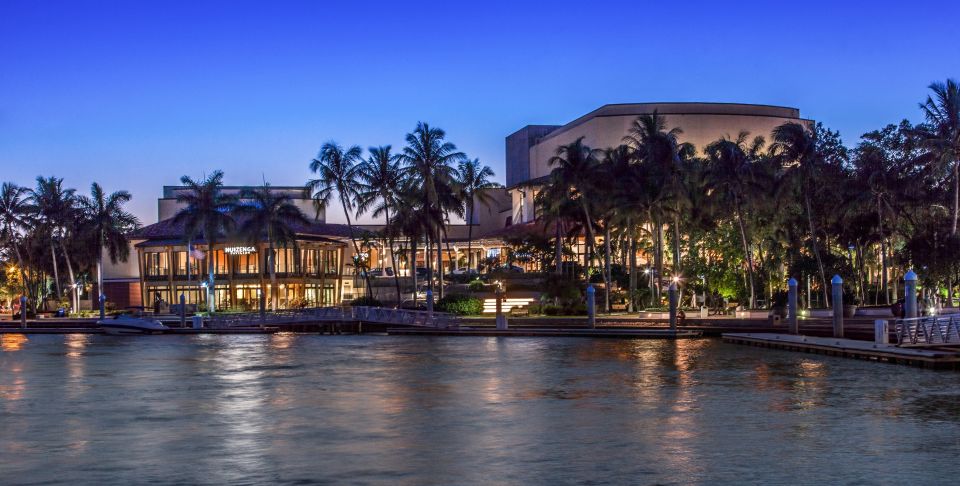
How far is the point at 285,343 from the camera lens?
207 ft

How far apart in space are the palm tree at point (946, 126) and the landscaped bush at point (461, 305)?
31.7 meters

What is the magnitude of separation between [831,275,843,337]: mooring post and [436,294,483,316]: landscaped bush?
3206 centimetres

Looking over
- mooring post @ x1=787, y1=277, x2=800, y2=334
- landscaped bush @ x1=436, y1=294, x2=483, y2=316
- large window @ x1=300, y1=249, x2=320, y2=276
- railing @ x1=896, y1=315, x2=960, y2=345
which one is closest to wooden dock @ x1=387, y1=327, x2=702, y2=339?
mooring post @ x1=787, y1=277, x2=800, y2=334

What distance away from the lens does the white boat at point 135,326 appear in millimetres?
74938

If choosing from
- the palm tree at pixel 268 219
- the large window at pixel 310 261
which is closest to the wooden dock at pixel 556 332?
the palm tree at pixel 268 219

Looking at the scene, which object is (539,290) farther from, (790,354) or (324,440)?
(324,440)

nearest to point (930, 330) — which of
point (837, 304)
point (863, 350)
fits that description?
point (863, 350)

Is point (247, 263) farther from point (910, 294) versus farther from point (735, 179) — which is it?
point (910, 294)

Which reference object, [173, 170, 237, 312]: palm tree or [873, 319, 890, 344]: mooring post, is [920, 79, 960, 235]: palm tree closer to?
[873, 319, 890, 344]: mooring post

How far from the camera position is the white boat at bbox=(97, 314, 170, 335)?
74.9m

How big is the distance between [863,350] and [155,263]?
79238mm

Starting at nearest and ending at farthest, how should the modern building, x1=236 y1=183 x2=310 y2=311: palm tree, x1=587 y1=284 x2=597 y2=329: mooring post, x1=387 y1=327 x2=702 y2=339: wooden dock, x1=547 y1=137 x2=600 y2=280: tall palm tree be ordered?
x1=387 y1=327 x2=702 y2=339: wooden dock
x1=587 y1=284 x2=597 y2=329: mooring post
x1=547 y1=137 x2=600 y2=280: tall palm tree
x1=236 y1=183 x2=310 y2=311: palm tree
the modern building

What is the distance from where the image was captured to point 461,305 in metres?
77.7

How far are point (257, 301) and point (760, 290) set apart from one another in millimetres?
45723
